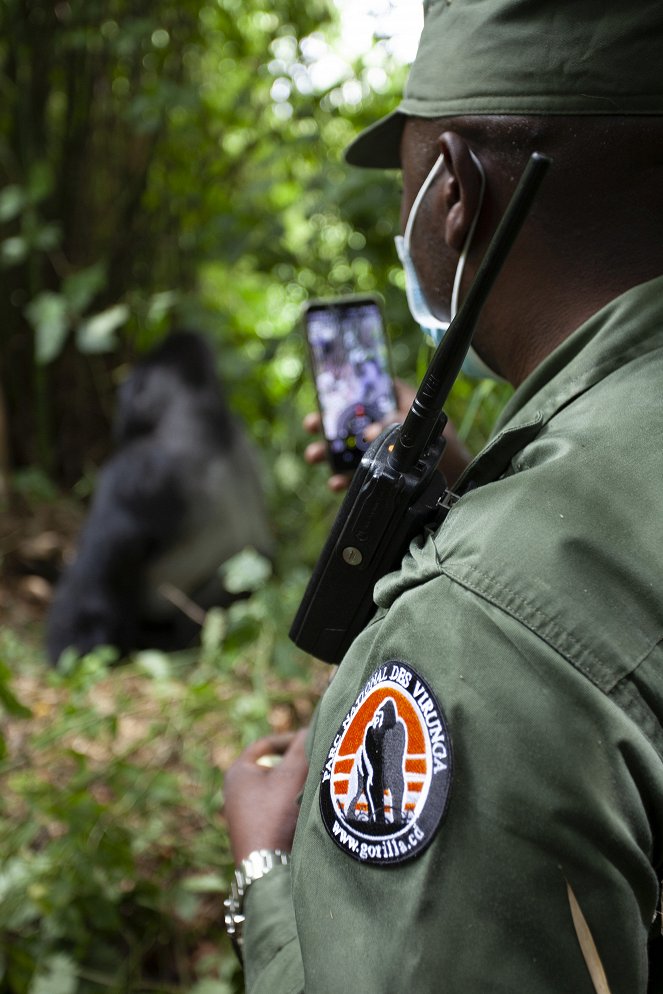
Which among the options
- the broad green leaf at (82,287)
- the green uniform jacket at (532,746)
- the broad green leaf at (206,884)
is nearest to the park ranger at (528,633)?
the green uniform jacket at (532,746)

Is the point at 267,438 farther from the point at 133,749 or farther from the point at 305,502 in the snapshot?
the point at 133,749

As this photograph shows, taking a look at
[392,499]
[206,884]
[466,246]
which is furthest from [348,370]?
[206,884]

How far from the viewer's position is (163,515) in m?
3.58

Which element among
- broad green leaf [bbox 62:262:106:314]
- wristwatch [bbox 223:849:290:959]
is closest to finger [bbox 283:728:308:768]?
wristwatch [bbox 223:849:290:959]

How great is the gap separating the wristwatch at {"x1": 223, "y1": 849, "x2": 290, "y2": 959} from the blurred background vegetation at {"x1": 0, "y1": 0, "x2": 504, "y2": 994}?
1.90 ft

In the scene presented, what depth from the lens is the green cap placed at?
0.80 meters

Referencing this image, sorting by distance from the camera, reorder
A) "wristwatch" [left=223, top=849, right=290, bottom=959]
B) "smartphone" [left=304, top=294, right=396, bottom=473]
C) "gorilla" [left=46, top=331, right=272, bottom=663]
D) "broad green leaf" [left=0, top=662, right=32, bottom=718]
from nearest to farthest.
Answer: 1. "wristwatch" [left=223, top=849, right=290, bottom=959]
2. "smartphone" [left=304, top=294, right=396, bottom=473]
3. "broad green leaf" [left=0, top=662, right=32, bottom=718]
4. "gorilla" [left=46, top=331, right=272, bottom=663]

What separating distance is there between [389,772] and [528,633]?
0.49 feet

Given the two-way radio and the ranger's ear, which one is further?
the ranger's ear

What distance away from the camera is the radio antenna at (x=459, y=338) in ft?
2.19

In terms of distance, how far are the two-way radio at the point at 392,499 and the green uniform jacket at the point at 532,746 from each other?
74 millimetres

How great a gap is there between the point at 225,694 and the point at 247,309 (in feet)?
11.0

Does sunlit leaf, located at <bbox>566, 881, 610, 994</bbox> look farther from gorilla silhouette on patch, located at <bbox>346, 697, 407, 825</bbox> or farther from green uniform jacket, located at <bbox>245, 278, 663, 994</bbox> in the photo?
gorilla silhouette on patch, located at <bbox>346, 697, 407, 825</bbox>

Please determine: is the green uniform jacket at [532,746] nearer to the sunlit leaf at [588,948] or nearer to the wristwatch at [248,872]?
the sunlit leaf at [588,948]
